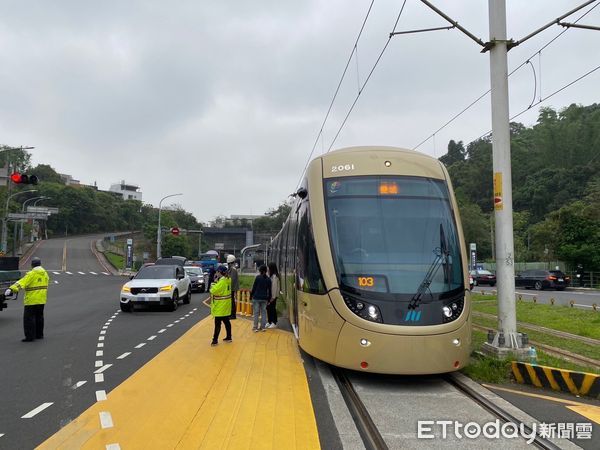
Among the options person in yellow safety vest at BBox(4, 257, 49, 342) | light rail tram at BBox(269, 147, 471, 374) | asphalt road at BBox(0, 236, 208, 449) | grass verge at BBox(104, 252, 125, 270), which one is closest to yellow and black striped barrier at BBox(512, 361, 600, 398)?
light rail tram at BBox(269, 147, 471, 374)

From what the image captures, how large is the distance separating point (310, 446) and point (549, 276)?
3535 centimetres

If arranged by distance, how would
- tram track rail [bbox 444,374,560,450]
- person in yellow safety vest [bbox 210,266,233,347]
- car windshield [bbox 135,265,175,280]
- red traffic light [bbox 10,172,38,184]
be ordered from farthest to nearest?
red traffic light [bbox 10,172,38,184] → car windshield [bbox 135,265,175,280] → person in yellow safety vest [bbox 210,266,233,347] → tram track rail [bbox 444,374,560,450]

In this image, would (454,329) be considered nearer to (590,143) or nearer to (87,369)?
(87,369)

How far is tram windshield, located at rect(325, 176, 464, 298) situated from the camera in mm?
6844

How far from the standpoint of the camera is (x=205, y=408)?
5.72 meters

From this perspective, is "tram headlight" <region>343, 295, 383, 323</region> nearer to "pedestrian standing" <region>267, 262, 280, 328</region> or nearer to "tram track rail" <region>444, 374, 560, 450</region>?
"tram track rail" <region>444, 374, 560, 450</region>

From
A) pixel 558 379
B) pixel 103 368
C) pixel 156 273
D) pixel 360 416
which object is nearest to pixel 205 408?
pixel 360 416

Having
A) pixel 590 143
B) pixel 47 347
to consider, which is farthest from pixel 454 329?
pixel 590 143

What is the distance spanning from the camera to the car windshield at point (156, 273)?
701 inches

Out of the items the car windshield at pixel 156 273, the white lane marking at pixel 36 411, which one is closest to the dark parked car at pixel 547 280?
the car windshield at pixel 156 273

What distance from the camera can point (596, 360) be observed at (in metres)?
8.01

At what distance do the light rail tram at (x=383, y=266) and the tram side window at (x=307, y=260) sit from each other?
0.05 feet

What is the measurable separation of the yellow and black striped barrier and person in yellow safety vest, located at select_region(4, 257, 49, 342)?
9.39 metres

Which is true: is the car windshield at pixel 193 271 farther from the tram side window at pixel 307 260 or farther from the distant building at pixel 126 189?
the distant building at pixel 126 189
